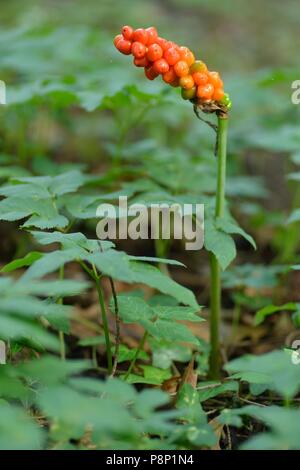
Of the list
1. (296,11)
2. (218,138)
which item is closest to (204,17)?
(296,11)

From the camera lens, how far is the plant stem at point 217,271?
163 centimetres

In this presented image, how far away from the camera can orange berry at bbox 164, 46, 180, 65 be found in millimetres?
1521

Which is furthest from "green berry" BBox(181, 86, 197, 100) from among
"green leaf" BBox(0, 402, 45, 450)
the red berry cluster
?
"green leaf" BBox(0, 402, 45, 450)

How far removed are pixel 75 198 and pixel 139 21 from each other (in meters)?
2.98

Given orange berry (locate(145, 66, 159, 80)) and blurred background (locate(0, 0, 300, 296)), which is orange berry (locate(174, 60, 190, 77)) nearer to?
orange berry (locate(145, 66, 159, 80))

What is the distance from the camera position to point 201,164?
2506 mm

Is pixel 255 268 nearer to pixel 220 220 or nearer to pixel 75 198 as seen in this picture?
pixel 220 220

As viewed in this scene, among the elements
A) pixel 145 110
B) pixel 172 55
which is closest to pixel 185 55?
pixel 172 55

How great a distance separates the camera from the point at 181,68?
60.2 inches

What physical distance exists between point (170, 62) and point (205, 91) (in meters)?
0.12

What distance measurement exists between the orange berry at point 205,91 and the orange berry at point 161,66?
0.34ft

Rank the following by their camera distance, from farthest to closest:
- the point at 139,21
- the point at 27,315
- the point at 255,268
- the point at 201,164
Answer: the point at 139,21 → the point at 201,164 → the point at 255,268 → the point at 27,315

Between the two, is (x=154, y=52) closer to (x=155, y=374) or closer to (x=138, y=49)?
(x=138, y=49)
